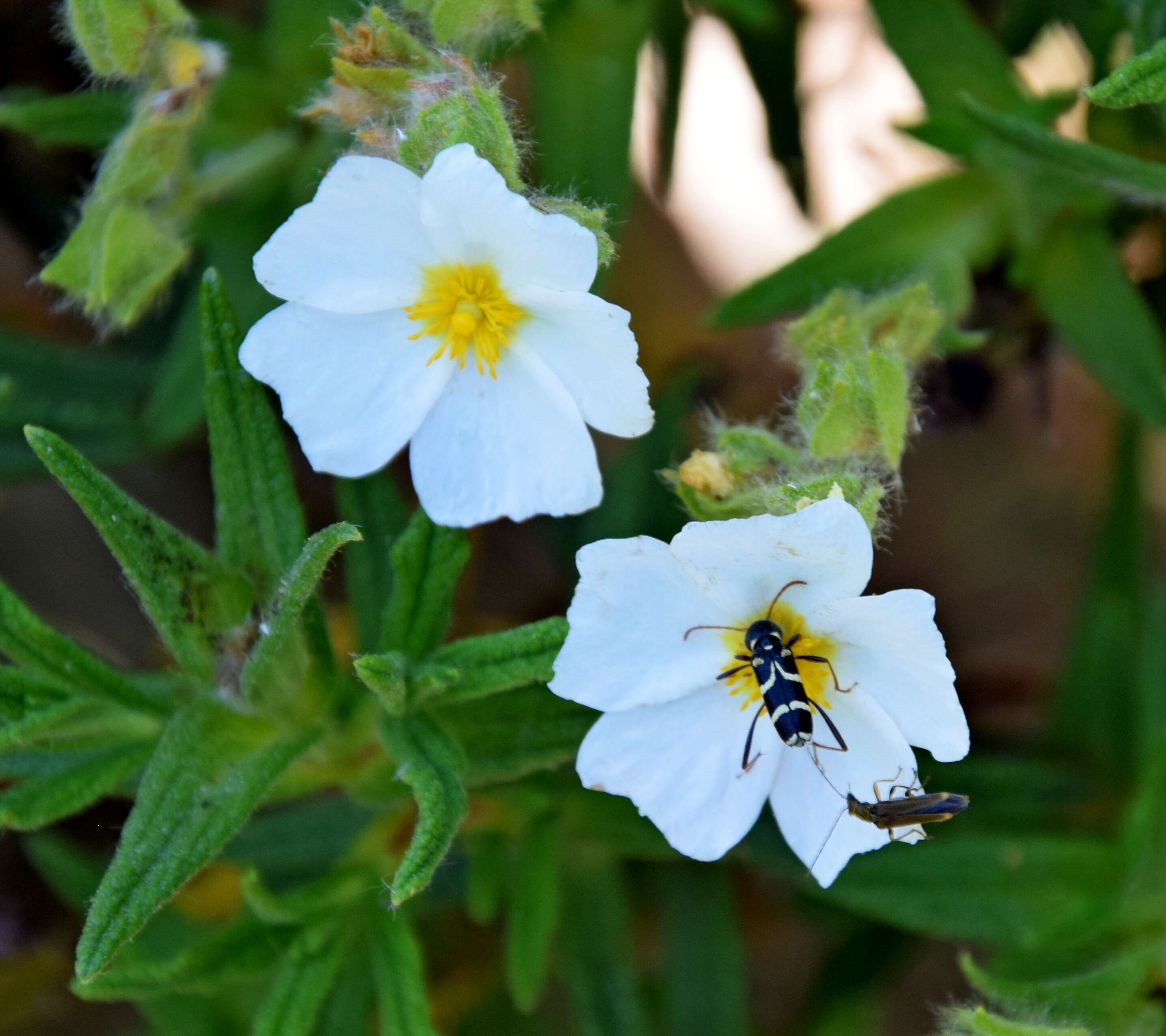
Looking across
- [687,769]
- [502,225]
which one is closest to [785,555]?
[687,769]

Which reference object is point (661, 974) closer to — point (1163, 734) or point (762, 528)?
point (1163, 734)

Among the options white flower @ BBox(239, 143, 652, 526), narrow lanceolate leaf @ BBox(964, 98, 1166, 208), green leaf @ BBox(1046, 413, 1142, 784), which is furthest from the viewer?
green leaf @ BBox(1046, 413, 1142, 784)

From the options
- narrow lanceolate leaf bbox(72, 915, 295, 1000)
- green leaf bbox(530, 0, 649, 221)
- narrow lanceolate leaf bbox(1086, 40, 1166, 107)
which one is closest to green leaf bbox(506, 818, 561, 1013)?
narrow lanceolate leaf bbox(72, 915, 295, 1000)

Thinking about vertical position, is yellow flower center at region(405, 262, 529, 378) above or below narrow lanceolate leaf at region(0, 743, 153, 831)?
above

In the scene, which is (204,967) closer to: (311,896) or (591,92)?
(311,896)

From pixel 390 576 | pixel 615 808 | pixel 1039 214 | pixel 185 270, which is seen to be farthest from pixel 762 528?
pixel 185 270

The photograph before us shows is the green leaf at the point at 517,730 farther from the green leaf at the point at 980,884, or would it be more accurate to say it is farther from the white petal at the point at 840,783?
the green leaf at the point at 980,884

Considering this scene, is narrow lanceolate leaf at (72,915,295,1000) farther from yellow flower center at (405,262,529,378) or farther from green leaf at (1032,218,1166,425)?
green leaf at (1032,218,1166,425)

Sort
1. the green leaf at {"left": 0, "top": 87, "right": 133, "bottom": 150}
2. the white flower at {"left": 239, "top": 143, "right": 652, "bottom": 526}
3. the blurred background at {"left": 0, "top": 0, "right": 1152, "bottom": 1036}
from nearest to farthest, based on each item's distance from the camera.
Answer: the white flower at {"left": 239, "top": 143, "right": 652, "bottom": 526} → the green leaf at {"left": 0, "top": 87, "right": 133, "bottom": 150} → the blurred background at {"left": 0, "top": 0, "right": 1152, "bottom": 1036}
